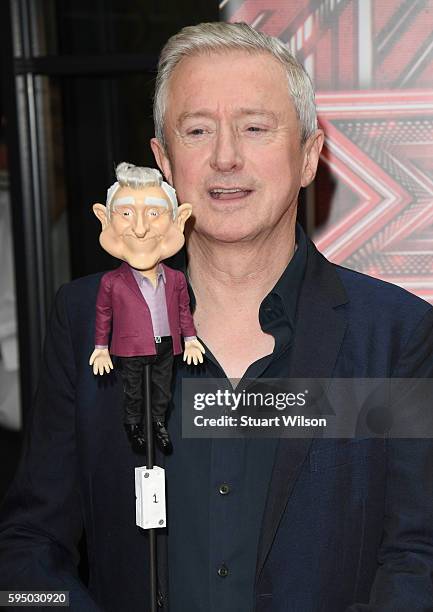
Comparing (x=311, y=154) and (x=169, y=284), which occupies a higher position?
(x=311, y=154)

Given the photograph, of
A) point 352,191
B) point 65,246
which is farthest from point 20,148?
point 352,191

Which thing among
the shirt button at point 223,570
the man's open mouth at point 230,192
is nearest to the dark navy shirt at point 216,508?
the shirt button at point 223,570

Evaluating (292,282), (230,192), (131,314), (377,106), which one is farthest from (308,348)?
(377,106)

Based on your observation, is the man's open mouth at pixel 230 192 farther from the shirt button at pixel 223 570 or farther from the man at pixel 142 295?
the shirt button at pixel 223 570

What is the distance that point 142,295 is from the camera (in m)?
1.41

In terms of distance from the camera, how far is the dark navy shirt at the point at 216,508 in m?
1.62

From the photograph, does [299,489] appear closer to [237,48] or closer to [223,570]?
[223,570]

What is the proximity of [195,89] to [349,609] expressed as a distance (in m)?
0.85

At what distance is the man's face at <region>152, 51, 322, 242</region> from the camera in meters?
1.60

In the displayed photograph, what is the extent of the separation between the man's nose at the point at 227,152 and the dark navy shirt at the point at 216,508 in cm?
29

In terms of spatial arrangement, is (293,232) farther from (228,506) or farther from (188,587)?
(188,587)

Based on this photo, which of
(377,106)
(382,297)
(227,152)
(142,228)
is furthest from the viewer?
(377,106)

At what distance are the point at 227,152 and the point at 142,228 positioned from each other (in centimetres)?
28

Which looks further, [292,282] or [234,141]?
[292,282]
